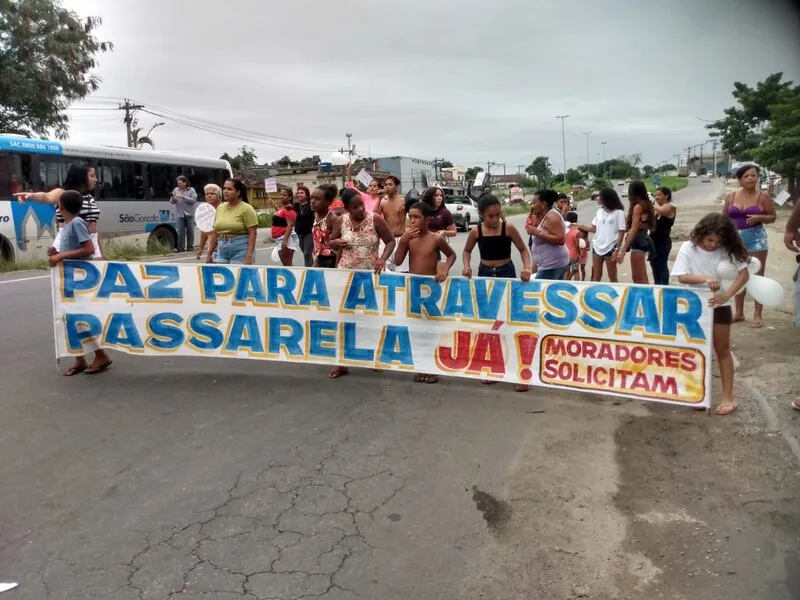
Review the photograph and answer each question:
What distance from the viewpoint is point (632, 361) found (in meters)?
4.91

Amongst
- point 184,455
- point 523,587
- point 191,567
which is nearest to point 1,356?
point 184,455

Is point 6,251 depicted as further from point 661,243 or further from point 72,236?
point 661,243

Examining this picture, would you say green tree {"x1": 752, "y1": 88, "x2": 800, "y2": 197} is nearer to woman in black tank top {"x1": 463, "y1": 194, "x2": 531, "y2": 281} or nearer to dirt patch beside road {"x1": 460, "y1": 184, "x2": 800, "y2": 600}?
woman in black tank top {"x1": 463, "y1": 194, "x2": 531, "y2": 281}

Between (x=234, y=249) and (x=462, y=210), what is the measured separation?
22.8 meters

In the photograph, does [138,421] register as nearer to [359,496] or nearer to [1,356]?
[359,496]

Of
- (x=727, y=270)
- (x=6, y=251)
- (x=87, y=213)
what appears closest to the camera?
(x=727, y=270)

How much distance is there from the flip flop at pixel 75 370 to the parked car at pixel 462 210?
22237mm

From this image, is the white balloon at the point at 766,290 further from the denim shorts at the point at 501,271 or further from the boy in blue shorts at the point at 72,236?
the boy in blue shorts at the point at 72,236

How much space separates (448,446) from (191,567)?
187 centimetres

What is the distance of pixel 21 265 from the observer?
13.6m

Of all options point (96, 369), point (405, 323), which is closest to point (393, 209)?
point (405, 323)

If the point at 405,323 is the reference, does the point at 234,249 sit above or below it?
above

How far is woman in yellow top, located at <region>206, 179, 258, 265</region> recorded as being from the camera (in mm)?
6598

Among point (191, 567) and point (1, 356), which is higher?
point (1, 356)
